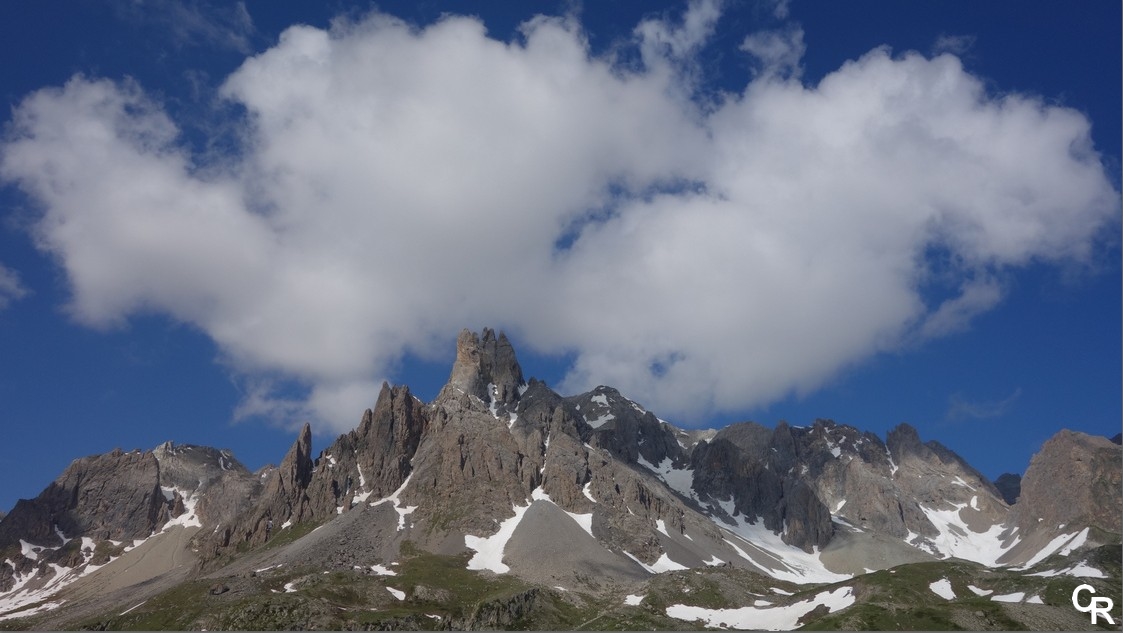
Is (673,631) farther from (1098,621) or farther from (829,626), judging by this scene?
(1098,621)

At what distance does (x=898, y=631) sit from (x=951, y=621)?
490 inches

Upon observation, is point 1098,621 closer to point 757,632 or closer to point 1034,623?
point 1034,623

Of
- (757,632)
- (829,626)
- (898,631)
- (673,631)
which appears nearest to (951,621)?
(898,631)

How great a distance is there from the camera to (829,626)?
607 ft

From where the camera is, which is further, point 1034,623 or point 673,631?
point 673,631

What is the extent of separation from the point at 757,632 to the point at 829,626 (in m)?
19.7

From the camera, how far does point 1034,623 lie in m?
174

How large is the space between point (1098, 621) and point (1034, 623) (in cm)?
1570

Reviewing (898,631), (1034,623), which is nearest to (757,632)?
(898,631)

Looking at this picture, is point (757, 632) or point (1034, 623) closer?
point (1034, 623)

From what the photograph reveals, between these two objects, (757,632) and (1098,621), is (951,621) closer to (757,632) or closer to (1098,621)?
(1098,621)

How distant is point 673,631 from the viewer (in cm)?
19912

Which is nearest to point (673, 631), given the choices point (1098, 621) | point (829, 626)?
point (829, 626)

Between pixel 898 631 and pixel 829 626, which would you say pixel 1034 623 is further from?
pixel 829 626
